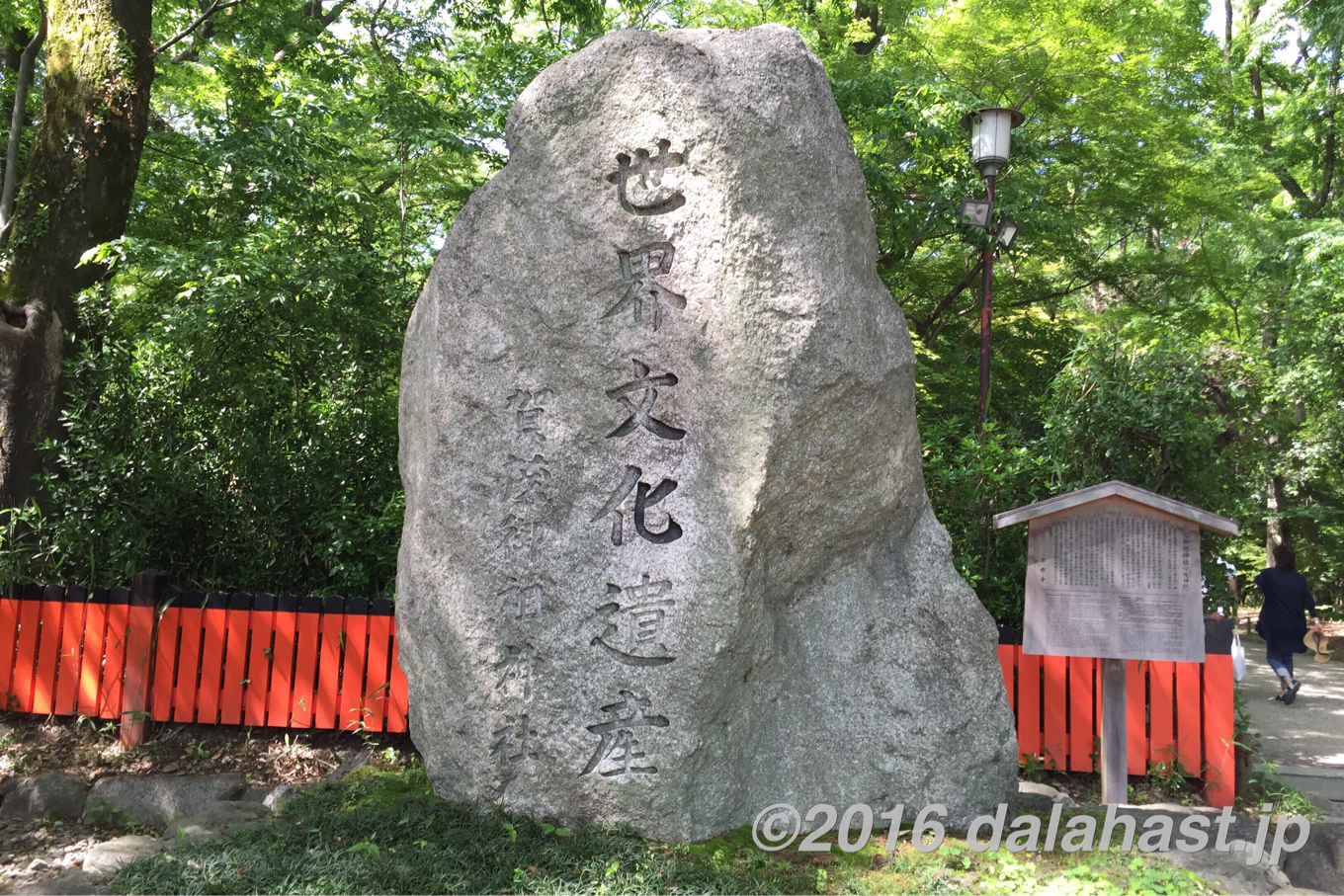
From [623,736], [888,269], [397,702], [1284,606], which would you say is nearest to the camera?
[623,736]

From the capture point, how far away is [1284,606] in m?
A: 8.46

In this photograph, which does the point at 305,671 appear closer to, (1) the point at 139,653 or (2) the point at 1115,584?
(1) the point at 139,653

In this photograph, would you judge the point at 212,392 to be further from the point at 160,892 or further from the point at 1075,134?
the point at 1075,134

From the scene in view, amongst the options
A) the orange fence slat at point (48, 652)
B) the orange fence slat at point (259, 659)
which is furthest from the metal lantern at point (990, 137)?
the orange fence slat at point (48, 652)

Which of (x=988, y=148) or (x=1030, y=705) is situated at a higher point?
(x=988, y=148)

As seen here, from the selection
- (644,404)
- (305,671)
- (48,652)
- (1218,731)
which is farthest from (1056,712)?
(48,652)

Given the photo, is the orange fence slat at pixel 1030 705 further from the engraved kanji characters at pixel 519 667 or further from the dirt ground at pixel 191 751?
the dirt ground at pixel 191 751

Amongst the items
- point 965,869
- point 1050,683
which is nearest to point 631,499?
point 965,869

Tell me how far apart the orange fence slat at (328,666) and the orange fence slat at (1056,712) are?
14.7ft

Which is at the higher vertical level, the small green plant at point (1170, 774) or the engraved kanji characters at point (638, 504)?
the engraved kanji characters at point (638, 504)

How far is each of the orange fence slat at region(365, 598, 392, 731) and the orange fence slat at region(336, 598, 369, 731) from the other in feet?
0.14

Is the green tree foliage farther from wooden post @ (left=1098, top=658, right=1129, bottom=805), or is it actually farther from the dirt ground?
wooden post @ (left=1098, top=658, right=1129, bottom=805)

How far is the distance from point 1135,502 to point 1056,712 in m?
1.79

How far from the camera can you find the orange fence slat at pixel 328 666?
6.00m
